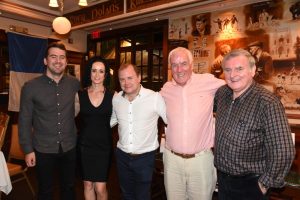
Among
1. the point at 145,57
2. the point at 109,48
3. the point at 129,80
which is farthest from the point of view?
the point at 109,48

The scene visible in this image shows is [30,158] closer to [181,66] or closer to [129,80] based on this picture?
[129,80]

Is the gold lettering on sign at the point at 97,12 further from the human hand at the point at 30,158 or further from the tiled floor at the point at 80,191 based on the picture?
the human hand at the point at 30,158

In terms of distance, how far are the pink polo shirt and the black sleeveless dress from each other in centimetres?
56

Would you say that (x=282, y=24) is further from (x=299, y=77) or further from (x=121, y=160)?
(x=121, y=160)

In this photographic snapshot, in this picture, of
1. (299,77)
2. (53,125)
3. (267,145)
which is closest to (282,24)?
(299,77)

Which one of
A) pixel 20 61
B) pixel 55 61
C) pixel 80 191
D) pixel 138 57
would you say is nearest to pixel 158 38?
pixel 138 57

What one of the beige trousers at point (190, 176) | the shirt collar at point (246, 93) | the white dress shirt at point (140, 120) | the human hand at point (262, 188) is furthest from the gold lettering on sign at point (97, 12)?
the human hand at point (262, 188)

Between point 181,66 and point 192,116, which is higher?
point 181,66

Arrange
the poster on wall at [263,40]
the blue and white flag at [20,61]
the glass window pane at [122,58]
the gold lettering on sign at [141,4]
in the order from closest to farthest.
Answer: the poster on wall at [263,40] < the gold lettering on sign at [141,4] < the blue and white flag at [20,61] < the glass window pane at [122,58]

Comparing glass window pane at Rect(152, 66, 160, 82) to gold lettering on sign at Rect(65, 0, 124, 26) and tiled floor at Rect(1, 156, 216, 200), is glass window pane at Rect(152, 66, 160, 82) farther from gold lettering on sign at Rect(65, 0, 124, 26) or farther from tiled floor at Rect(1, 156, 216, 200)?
tiled floor at Rect(1, 156, 216, 200)

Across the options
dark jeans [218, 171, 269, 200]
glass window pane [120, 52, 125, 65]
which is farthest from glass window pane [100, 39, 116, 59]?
dark jeans [218, 171, 269, 200]

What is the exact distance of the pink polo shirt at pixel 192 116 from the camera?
2.03 meters

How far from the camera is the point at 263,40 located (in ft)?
14.8

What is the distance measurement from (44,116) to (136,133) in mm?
818
